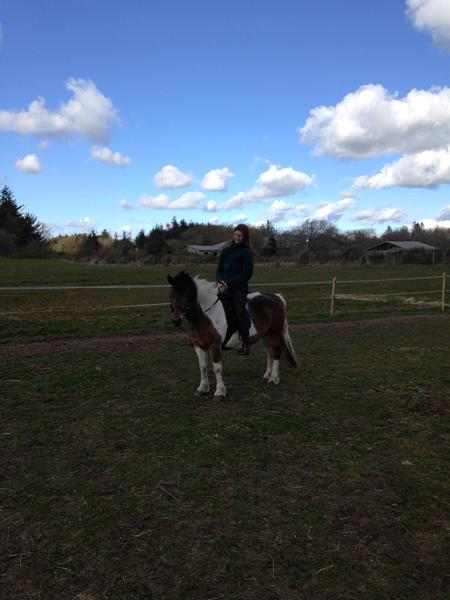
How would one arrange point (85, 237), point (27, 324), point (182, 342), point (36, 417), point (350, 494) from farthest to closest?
point (85, 237)
point (27, 324)
point (182, 342)
point (36, 417)
point (350, 494)

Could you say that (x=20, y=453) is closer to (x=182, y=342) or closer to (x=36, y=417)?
(x=36, y=417)

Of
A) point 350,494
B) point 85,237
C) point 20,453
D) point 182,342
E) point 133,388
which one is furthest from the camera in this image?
point 85,237

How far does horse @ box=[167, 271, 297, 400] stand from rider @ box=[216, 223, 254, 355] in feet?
0.52

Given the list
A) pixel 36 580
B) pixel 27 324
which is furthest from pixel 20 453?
pixel 27 324

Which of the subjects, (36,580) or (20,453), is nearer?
(36,580)

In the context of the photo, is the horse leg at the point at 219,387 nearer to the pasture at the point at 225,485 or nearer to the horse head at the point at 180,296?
the pasture at the point at 225,485

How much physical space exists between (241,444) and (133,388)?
2.46m

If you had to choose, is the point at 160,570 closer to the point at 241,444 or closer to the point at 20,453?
the point at 241,444

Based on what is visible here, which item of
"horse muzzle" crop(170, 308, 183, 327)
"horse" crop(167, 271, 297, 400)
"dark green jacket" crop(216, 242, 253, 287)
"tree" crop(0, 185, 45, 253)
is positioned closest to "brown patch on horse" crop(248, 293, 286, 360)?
"horse" crop(167, 271, 297, 400)

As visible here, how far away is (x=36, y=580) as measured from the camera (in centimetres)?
273

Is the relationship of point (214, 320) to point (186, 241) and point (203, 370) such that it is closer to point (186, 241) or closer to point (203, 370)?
point (203, 370)

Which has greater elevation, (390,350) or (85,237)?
(85,237)

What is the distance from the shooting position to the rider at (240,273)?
6082mm

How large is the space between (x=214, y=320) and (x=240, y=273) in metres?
0.72
